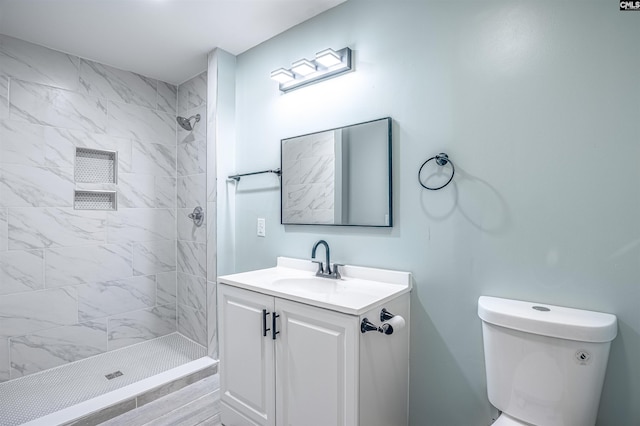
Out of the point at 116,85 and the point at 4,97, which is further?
the point at 116,85

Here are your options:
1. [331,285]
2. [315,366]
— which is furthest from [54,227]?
[315,366]

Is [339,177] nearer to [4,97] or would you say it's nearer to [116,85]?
[116,85]

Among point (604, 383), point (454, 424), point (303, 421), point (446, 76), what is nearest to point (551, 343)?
point (604, 383)

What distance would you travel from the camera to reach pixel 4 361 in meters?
2.09

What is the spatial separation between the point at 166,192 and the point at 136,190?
26 cm

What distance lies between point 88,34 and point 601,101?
2820mm

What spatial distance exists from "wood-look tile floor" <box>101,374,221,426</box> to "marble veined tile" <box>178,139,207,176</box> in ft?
5.45

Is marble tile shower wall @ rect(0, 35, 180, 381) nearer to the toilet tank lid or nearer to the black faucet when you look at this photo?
the black faucet

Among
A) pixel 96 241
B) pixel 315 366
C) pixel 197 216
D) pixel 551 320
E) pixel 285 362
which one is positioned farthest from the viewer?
pixel 197 216

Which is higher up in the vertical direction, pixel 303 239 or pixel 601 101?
pixel 601 101

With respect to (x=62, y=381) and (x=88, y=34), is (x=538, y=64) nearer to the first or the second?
(x=88, y=34)

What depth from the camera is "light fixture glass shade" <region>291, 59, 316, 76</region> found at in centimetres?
180

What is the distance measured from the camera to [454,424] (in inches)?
55.8

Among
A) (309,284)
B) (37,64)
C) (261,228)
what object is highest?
(37,64)
